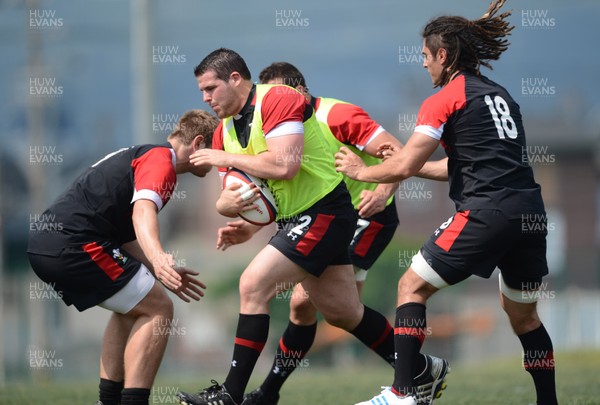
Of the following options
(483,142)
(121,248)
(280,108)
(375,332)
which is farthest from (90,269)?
(483,142)

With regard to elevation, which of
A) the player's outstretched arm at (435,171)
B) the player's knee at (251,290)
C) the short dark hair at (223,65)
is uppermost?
the short dark hair at (223,65)

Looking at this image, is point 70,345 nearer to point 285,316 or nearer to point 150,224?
point 285,316

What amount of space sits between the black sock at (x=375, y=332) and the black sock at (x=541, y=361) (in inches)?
45.2

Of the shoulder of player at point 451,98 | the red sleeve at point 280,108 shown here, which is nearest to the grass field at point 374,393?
the shoulder of player at point 451,98

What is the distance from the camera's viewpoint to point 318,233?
5992 millimetres

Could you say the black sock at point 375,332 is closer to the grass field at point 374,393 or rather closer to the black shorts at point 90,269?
the grass field at point 374,393

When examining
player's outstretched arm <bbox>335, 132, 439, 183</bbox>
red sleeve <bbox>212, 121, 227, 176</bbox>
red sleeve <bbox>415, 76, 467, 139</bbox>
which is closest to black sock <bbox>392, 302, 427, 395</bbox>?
player's outstretched arm <bbox>335, 132, 439, 183</bbox>

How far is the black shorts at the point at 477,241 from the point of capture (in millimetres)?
5449

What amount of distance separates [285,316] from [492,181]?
2180cm

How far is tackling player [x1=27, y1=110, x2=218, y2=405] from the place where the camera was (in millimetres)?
5887

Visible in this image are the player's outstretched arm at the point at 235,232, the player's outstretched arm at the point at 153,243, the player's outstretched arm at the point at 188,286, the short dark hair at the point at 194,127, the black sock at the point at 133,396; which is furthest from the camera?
the player's outstretched arm at the point at 235,232

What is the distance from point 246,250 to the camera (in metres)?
44.4

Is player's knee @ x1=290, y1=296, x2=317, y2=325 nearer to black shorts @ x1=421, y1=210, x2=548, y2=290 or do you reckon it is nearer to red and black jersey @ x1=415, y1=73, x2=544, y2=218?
black shorts @ x1=421, y1=210, x2=548, y2=290

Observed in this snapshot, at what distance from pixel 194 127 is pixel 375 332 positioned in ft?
6.82
